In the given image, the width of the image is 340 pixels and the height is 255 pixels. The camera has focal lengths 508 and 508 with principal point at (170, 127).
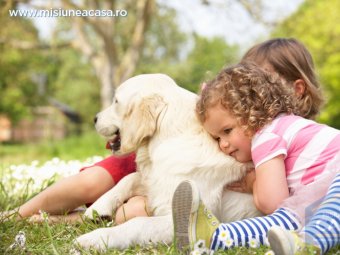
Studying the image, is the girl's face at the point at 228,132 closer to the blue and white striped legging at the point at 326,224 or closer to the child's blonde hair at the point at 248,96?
the child's blonde hair at the point at 248,96

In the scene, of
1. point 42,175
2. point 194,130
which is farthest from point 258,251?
point 42,175

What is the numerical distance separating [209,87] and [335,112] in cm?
3013

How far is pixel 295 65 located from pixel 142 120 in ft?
4.91

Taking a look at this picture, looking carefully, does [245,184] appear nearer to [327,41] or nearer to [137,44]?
[137,44]

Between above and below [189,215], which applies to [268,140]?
above

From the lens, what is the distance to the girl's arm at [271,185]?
2.90 m

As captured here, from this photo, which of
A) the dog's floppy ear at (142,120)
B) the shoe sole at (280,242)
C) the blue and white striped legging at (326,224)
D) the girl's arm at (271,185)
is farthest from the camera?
the dog's floppy ear at (142,120)

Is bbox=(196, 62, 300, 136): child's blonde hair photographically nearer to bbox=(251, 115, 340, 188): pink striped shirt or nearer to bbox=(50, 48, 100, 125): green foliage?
bbox=(251, 115, 340, 188): pink striped shirt

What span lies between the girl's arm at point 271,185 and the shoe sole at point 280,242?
1.76 feet

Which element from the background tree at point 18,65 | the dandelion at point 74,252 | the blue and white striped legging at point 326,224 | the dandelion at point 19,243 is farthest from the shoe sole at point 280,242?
the background tree at point 18,65

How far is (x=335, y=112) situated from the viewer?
31.7m

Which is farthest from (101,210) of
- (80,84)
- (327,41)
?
(80,84)

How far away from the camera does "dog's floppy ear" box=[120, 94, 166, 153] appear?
329 centimetres

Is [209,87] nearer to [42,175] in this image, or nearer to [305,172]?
[305,172]
